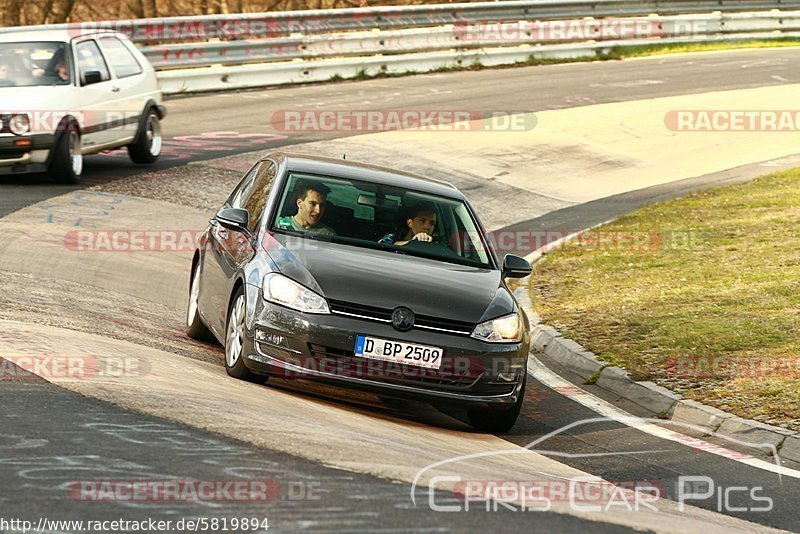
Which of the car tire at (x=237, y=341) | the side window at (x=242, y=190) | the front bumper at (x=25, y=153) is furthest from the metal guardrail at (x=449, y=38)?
the car tire at (x=237, y=341)

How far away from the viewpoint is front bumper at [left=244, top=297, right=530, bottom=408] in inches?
316

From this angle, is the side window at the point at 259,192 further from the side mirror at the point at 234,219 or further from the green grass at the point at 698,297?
the green grass at the point at 698,297

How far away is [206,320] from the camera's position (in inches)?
392

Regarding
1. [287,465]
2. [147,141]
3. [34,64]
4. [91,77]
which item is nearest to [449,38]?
[147,141]

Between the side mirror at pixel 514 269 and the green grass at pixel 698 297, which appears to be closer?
the side mirror at pixel 514 269

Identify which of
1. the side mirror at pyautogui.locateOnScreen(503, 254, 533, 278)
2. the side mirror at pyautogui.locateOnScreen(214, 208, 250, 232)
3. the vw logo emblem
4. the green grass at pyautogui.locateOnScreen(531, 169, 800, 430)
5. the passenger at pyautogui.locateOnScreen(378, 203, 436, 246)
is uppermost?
the side mirror at pyautogui.locateOnScreen(214, 208, 250, 232)

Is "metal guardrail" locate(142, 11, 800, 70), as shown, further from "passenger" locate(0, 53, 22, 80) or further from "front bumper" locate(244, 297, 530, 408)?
"front bumper" locate(244, 297, 530, 408)

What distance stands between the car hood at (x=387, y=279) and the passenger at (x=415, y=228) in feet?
0.87

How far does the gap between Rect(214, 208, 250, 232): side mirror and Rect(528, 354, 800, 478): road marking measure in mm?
2723

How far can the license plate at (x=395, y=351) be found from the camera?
8016 millimetres

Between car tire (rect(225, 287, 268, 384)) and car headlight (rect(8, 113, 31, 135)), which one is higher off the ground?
car headlight (rect(8, 113, 31, 135))

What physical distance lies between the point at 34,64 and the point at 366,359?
1017 centimetres

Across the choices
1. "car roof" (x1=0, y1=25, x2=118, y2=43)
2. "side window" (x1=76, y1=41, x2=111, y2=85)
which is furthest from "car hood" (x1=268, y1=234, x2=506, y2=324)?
"car roof" (x1=0, y1=25, x2=118, y2=43)

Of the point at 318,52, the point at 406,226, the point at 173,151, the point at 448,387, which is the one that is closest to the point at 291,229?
the point at 406,226
